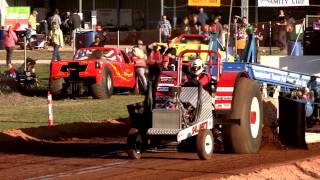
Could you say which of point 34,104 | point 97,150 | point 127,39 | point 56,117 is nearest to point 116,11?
point 127,39

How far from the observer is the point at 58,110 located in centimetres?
2258

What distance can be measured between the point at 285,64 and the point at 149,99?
5.56 m

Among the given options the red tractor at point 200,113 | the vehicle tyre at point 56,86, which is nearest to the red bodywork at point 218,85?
the red tractor at point 200,113

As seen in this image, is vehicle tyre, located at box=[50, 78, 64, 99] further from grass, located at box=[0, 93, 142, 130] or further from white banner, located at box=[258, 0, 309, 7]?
white banner, located at box=[258, 0, 309, 7]

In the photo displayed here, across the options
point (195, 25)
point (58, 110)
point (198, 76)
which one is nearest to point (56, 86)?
point (58, 110)

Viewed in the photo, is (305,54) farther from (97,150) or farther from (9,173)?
(9,173)

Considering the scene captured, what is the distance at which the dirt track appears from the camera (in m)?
12.2

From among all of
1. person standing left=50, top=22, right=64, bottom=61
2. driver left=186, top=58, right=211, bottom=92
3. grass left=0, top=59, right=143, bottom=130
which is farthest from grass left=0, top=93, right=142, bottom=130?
driver left=186, top=58, right=211, bottom=92

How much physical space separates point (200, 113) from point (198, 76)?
2.55ft

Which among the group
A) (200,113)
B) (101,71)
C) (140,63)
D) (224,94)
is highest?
(140,63)

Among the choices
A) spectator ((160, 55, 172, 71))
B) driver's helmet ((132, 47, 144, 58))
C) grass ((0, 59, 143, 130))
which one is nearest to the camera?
spectator ((160, 55, 172, 71))

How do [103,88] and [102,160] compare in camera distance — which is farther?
[103,88]

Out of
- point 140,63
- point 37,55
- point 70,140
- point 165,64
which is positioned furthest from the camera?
point 37,55

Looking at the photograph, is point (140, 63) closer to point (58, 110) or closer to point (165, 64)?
point (58, 110)
